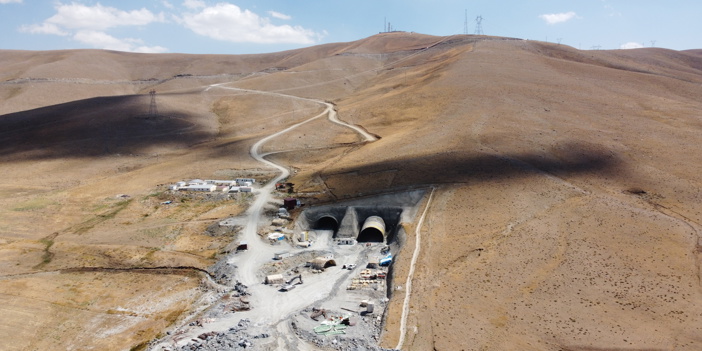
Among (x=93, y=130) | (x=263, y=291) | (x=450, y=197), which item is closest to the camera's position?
(x=263, y=291)

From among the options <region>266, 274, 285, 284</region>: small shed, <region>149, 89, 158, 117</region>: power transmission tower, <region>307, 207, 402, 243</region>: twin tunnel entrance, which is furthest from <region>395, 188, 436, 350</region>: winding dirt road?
<region>149, 89, 158, 117</region>: power transmission tower

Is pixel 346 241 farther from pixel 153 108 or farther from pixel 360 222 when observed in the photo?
pixel 153 108

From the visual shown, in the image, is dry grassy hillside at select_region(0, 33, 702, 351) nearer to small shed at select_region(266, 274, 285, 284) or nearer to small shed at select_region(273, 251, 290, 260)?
small shed at select_region(266, 274, 285, 284)

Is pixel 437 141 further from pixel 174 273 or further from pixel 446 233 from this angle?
pixel 174 273

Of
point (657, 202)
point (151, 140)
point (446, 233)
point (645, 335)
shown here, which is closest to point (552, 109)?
point (657, 202)

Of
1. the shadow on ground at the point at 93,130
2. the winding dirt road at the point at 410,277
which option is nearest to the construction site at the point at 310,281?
the winding dirt road at the point at 410,277

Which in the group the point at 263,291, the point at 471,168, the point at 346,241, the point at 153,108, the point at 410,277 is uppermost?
the point at 153,108

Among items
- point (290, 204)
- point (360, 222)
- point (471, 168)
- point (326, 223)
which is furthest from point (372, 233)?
point (471, 168)

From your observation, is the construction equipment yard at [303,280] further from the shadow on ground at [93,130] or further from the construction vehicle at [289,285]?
the shadow on ground at [93,130]
